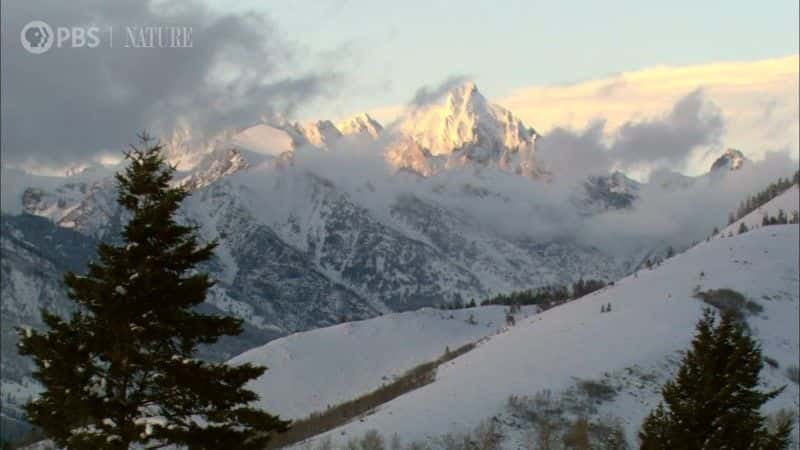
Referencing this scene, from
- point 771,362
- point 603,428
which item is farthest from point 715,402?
point 771,362

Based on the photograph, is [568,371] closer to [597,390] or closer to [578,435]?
[597,390]

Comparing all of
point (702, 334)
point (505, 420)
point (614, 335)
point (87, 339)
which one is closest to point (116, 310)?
point (87, 339)

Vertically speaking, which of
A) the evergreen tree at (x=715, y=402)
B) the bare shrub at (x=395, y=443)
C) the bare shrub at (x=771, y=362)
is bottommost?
the evergreen tree at (x=715, y=402)

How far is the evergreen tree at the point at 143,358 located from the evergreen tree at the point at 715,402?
17.1 metres

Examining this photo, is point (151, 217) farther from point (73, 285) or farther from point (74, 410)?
point (74, 410)

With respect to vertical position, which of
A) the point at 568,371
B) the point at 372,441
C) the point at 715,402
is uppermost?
the point at 568,371

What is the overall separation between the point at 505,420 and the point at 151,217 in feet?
382

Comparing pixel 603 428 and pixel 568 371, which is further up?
pixel 568 371

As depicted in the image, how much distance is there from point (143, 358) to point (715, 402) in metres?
21.1

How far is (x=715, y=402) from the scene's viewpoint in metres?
43.8

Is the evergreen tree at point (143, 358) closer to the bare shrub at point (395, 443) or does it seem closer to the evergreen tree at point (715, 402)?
the evergreen tree at point (715, 402)

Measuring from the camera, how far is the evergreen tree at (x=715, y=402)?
43375 millimetres

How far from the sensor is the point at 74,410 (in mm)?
31812

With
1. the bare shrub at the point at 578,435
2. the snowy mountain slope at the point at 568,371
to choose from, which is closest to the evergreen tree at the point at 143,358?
the bare shrub at the point at 578,435
